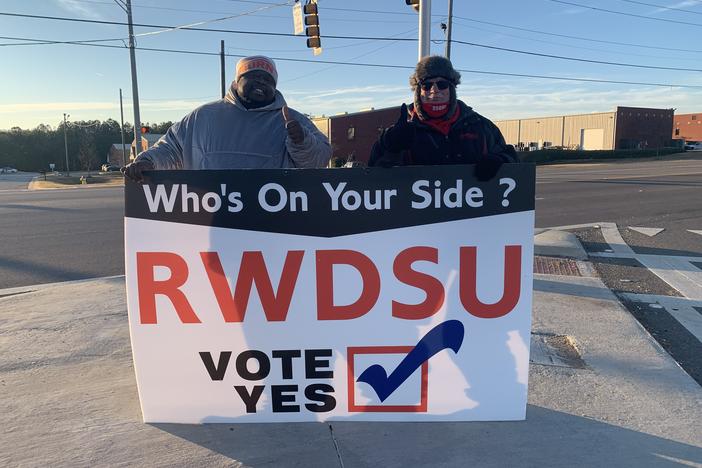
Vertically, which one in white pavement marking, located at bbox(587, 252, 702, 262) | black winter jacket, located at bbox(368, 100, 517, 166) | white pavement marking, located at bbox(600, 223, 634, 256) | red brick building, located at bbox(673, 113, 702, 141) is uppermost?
red brick building, located at bbox(673, 113, 702, 141)

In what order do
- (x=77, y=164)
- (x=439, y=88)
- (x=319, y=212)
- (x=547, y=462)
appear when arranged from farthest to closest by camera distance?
(x=77, y=164) < (x=439, y=88) < (x=319, y=212) < (x=547, y=462)

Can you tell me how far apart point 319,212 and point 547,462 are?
1577 mm

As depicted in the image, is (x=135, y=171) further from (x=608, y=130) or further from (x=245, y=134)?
(x=608, y=130)

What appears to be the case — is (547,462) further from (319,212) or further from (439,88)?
(439,88)

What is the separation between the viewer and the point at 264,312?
271 cm

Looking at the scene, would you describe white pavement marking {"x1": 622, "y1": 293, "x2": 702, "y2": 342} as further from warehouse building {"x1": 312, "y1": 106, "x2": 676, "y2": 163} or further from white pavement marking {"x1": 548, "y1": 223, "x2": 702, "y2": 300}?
warehouse building {"x1": 312, "y1": 106, "x2": 676, "y2": 163}

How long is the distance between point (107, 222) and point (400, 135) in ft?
33.2

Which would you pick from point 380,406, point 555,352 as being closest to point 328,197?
point 380,406

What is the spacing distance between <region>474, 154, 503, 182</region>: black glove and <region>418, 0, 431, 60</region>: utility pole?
463cm

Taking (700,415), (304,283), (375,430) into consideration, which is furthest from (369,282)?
(700,415)

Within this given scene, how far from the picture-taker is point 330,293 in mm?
2725

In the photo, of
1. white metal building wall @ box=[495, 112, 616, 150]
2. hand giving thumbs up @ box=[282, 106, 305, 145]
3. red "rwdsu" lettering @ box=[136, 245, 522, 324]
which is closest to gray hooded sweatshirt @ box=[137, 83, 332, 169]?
hand giving thumbs up @ box=[282, 106, 305, 145]

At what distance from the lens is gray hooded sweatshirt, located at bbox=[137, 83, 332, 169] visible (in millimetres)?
2836

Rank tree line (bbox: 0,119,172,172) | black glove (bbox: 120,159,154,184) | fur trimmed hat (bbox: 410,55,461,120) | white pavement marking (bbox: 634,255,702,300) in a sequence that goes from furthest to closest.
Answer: tree line (bbox: 0,119,172,172), white pavement marking (bbox: 634,255,702,300), fur trimmed hat (bbox: 410,55,461,120), black glove (bbox: 120,159,154,184)
